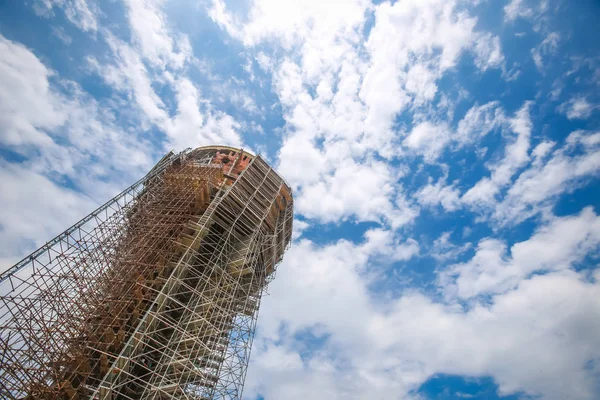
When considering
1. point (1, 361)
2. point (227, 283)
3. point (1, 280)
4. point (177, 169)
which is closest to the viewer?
point (1, 361)

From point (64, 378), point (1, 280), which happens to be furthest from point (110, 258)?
point (64, 378)

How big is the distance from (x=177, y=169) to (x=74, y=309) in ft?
36.0

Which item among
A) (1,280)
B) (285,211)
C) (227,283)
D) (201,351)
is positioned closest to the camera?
(1,280)

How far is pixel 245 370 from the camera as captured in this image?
705 inches

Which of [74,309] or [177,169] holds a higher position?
[177,169]

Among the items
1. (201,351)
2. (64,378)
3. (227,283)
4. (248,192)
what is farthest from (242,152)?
(64,378)

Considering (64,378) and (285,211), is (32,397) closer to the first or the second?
(64,378)

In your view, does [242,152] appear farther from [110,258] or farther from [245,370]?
[245,370]

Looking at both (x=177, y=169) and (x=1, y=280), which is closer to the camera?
(x=1, y=280)

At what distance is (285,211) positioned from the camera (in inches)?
1096

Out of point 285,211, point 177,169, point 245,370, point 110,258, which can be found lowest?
point 245,370

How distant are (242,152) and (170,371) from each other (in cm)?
1734

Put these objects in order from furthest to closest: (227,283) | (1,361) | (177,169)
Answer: (177,169)
(227,283)
(1,361)

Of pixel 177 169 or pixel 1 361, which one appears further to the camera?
pixel 177 169
